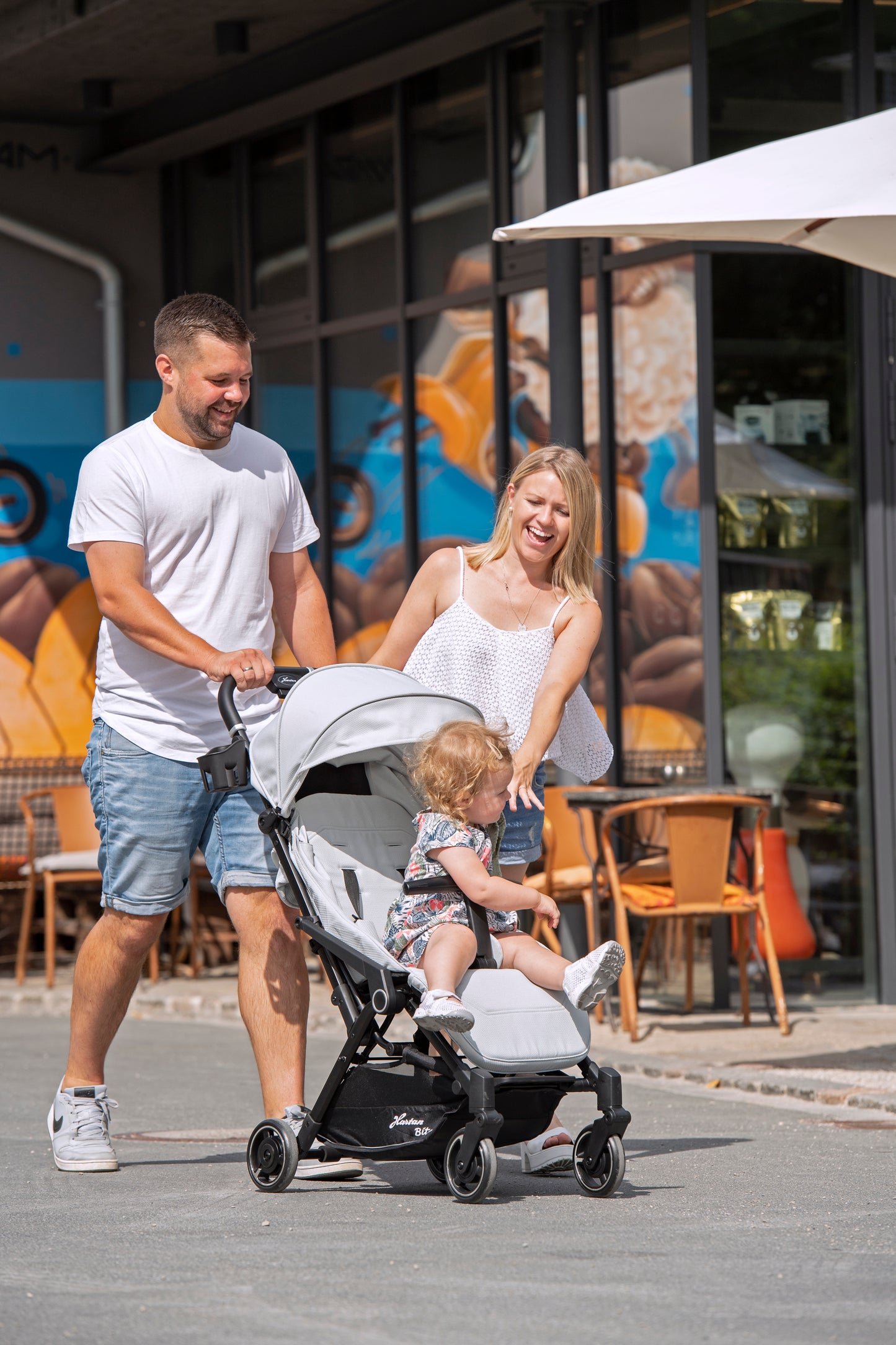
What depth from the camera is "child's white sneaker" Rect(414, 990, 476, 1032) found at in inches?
172

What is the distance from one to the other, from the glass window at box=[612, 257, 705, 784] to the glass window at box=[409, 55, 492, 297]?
1.44 metres

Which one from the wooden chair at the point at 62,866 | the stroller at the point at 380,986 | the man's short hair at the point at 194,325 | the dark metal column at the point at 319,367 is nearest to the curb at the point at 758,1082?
the stroller at the point at 380,986

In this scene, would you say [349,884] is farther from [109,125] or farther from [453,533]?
[109,125]

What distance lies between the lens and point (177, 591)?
5164 mm

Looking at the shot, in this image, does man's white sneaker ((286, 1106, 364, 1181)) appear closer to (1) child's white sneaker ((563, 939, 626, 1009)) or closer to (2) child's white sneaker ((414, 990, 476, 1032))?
(2) child's white sneaker ((414, 990, 476, 1032))

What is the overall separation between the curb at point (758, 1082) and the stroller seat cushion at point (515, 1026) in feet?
6.06

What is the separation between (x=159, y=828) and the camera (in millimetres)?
5098

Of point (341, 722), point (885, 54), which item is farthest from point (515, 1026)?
point (885, 54)

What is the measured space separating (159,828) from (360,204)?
6.74m

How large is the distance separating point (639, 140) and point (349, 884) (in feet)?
17.3

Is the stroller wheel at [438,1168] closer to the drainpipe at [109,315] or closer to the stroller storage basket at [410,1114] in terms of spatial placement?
the stroller storage basket at [410,1114]

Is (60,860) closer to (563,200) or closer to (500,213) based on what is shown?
(500,213)

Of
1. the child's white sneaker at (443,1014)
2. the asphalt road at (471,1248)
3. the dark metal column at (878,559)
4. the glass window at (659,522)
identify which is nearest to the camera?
the asphalt road at (471,1248)

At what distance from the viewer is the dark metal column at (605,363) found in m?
9.21
